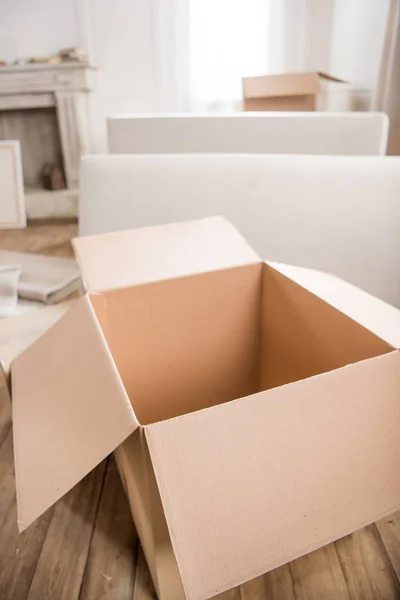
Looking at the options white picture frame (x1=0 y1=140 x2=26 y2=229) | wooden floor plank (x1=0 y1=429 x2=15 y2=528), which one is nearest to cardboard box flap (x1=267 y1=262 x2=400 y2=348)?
wooden floor plank (x1=0 y1=429 x2=15 y2=528)

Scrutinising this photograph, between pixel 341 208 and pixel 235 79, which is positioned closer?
pixel 341 208

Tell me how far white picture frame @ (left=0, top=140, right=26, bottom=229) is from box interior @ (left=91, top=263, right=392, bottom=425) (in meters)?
2.44

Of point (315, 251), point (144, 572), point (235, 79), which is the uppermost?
point (235, 79)

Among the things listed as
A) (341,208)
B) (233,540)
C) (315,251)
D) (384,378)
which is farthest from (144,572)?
(341,208)

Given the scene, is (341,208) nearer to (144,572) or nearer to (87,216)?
(87,216)

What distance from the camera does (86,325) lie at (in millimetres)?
585

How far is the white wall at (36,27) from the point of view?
9.87 feet

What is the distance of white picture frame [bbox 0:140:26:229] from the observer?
2.83 meters

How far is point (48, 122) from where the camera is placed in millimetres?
3328

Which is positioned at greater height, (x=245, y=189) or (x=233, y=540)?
(x=245, y=189)

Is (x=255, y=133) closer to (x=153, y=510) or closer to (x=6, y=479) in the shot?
(x=6, y=479)

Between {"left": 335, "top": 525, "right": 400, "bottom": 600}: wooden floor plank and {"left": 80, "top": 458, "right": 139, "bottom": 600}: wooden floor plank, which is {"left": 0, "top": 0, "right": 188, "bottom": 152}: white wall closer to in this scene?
{"left": 80, "top": 458, "right": 139, "bottom": 600}: wooden floor plank

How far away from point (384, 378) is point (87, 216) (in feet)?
3.06

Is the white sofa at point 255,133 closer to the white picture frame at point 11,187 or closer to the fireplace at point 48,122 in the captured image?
the white picture frame at point 11,187
